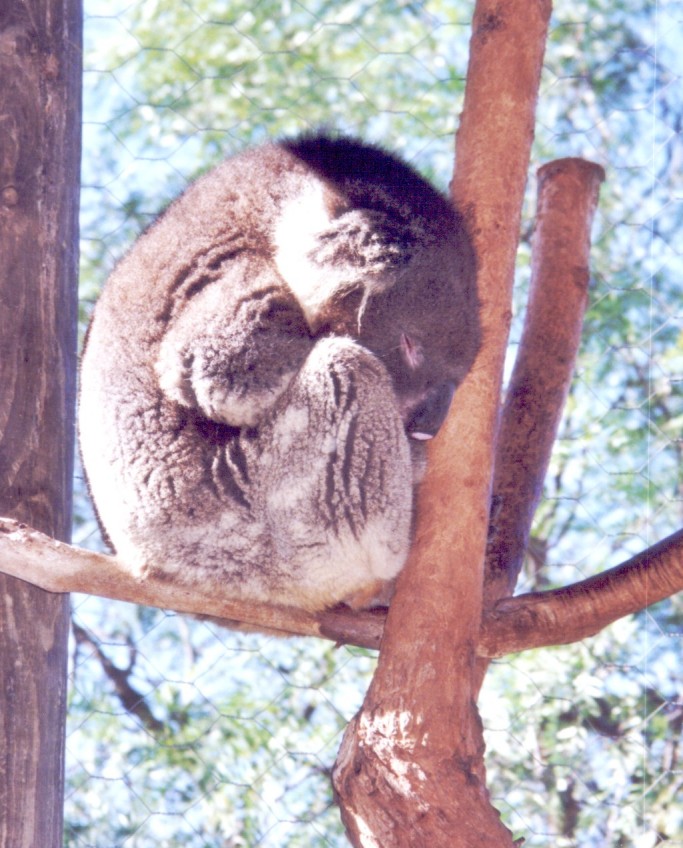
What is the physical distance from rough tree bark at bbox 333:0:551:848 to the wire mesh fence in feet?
3.76

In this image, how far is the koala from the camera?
79.7 inches

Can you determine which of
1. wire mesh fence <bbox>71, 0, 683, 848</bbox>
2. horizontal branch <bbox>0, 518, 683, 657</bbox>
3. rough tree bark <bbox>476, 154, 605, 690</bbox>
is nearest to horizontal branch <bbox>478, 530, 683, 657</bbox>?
horizontal branch <bbox>0, 518, 683, 657</bbox>

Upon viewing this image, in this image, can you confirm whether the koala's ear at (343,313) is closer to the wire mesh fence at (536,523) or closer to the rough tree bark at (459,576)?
the rough tree bark at (459,576)

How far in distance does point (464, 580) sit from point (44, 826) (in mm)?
913

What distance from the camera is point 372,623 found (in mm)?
2037

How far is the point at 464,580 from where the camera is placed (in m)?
1.90

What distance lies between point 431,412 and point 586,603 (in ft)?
1.44

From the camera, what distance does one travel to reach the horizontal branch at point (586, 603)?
1873 millimetres

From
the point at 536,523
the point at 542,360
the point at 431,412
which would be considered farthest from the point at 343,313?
the point at 536,523

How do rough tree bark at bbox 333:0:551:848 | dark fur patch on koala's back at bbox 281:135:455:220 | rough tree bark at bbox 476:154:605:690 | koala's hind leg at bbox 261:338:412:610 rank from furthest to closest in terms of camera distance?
rough tree bark at bbox 476:154:605:690 < dark fur patch on koala's back at bbox 281:135:455:220 < koala's hind leg at bbox 261:338:412:610 < rough tree bark at bbox 333:0:551:848

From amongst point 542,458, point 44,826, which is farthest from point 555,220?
point 44,826

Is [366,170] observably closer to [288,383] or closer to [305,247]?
[305,247]

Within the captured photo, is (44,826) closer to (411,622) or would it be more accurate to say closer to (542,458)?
(411,622)

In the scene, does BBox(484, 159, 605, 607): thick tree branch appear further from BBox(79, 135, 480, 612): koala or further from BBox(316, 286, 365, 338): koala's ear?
BBox(316, 286, 365, 338): koala's ear
